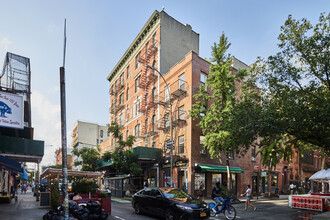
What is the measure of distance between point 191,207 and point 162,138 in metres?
18.2

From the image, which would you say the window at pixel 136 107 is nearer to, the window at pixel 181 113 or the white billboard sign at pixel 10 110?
the window at pixel 181 113

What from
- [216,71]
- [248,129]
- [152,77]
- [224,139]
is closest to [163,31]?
[152,77]

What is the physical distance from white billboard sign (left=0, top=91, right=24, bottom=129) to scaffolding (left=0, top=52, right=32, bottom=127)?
17.2 ft

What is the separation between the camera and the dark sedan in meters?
10.8

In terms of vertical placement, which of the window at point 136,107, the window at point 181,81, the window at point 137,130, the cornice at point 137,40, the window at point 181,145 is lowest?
the window at point 181,145

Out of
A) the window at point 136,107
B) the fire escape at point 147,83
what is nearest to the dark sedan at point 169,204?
the fire escape at point 147,83

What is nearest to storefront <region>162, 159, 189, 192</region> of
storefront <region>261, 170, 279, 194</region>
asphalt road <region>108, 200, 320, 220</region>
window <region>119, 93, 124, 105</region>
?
asphalt road <region>108, 200, 320, 220</region>

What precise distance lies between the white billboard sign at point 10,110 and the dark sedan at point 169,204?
725cm

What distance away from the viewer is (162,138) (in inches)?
1145

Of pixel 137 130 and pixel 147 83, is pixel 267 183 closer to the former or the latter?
pixel 137 130

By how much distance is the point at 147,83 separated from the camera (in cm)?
3331

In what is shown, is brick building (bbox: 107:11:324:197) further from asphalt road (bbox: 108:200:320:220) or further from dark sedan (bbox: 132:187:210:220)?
dark sedan (bbox: 132:187:210:220)

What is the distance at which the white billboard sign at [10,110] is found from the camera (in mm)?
12762

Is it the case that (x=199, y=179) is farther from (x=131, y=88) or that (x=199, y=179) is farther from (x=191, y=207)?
(x=131, y=88)
